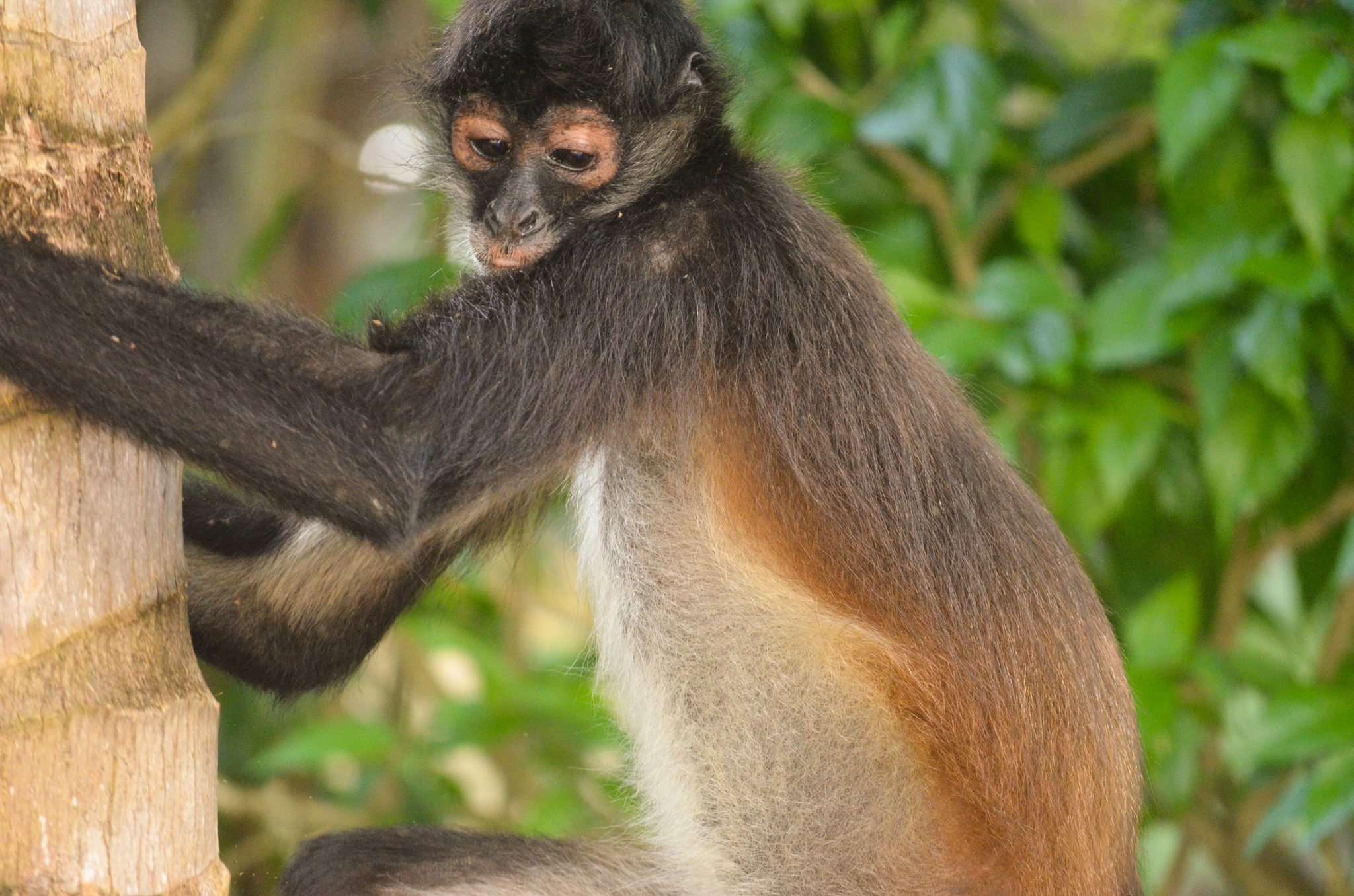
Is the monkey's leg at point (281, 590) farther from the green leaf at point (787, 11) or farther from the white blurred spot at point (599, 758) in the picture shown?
the green leaf at point (787, 11)

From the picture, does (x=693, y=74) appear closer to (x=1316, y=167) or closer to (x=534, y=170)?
(x=534, y=170)

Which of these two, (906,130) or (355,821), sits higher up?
(906,130)

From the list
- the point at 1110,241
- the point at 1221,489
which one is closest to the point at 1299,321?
the point at 1221,489

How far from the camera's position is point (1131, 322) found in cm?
524

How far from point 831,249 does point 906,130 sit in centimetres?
187

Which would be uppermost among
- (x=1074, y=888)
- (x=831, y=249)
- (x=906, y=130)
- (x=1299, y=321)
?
(x=906, y=130)

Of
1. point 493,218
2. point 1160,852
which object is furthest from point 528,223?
point 1160,852

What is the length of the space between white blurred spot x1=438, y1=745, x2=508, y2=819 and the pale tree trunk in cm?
345

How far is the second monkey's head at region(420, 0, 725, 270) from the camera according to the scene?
3594mm

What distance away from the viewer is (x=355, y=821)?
671 centimetres

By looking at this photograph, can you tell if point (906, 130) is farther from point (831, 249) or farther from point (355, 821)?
point (355, 821)

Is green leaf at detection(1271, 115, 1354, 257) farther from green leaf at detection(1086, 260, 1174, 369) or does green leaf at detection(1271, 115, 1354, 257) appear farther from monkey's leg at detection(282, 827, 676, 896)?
monkey's leg at detection(282, 827, 676, 896)

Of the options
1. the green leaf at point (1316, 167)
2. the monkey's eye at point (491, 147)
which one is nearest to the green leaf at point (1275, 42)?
the green leaf at point (1316, 167)

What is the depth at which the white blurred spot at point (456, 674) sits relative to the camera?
6039 millimetres
